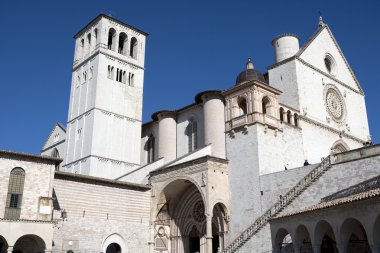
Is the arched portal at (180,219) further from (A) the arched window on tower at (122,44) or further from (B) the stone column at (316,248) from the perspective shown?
(A) the arched window on tower at (122,44)

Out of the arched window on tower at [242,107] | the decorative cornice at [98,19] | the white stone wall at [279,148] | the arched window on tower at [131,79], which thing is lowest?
the white stone wall at [279,148]

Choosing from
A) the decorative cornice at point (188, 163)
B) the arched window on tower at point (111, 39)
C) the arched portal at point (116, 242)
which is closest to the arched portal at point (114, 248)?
the arched portal at point (116, 242)

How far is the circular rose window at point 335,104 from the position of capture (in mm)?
31345

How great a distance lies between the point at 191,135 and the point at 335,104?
10.7m

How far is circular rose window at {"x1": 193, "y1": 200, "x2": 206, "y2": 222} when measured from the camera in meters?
27.4

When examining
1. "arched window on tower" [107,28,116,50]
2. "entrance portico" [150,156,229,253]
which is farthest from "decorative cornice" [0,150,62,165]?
"arched window on tower" [107,28,116,50]

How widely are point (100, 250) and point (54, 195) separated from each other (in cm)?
394

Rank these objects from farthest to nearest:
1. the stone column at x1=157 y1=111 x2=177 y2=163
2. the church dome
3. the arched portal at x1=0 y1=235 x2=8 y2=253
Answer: the stone column at x1=157 y1=111 x2=177 y2=163 < the church dome < the arched portal at x1=0 y1=235 x2=8 y2=253

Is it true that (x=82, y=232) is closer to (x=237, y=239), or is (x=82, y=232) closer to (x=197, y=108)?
(x=237, y=239)

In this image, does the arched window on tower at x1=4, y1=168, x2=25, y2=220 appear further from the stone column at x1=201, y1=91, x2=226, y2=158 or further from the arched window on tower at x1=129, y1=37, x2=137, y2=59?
the arched window on tower at x1=129, y1=37, x2=137, y2=59

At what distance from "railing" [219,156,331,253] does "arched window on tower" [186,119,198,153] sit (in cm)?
945

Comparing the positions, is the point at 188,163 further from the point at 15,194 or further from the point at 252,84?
the point at 15,194

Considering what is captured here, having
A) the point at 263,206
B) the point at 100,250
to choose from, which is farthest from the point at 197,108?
the point at 100,250

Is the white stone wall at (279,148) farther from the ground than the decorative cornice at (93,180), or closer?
farther from the ground
